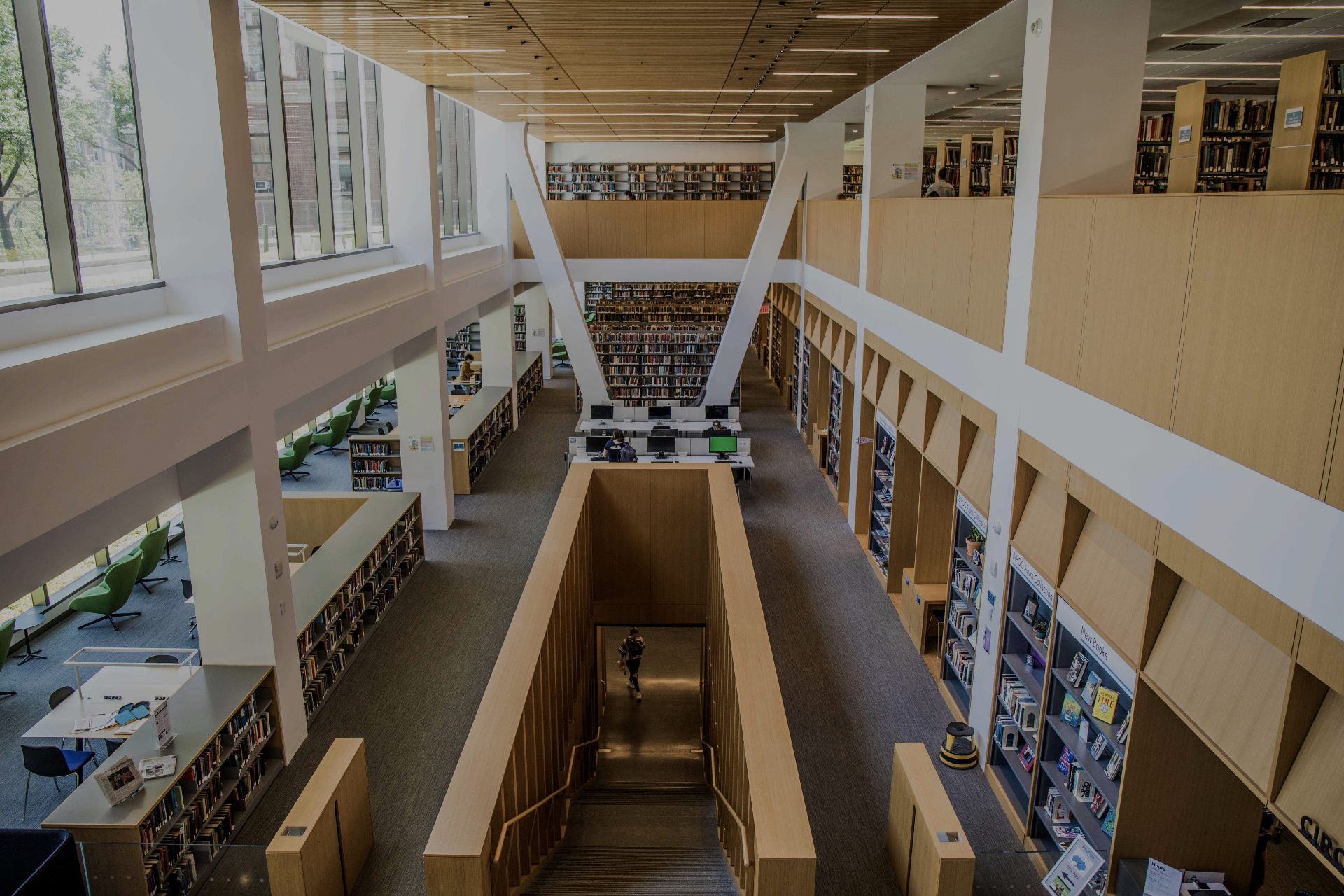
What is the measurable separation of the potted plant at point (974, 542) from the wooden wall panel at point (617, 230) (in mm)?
11222

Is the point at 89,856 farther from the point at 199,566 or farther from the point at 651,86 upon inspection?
the point at 651,86

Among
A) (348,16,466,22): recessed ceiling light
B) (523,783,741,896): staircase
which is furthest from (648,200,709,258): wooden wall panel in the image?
(523,783,741,896): staircase

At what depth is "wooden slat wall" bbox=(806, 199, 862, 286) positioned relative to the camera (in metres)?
11.7

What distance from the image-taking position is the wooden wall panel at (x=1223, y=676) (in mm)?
3822

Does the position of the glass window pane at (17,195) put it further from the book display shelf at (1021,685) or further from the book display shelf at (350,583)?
the book display shelf at (1021,685)

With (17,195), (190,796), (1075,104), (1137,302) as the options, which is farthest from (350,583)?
(1075,104)

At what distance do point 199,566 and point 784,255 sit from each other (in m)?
12.5

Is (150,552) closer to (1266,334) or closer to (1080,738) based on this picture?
(1080,738)

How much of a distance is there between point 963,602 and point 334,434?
11.1 m

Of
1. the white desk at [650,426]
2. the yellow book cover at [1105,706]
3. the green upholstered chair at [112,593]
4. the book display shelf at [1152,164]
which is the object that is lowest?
the green upholstered chair at [112,593]

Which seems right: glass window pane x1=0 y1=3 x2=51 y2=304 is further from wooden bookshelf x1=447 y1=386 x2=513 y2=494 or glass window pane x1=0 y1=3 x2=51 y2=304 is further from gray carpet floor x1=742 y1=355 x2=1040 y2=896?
wooden bookshelf x1=447 y1=386 x2=513 y2=494

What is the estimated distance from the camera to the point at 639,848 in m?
6.86

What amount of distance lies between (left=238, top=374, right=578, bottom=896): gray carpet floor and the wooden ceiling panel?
546 cm

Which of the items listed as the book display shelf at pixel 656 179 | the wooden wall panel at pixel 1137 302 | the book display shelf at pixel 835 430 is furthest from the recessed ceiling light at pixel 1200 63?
the book display shelf at pixel 656 179
